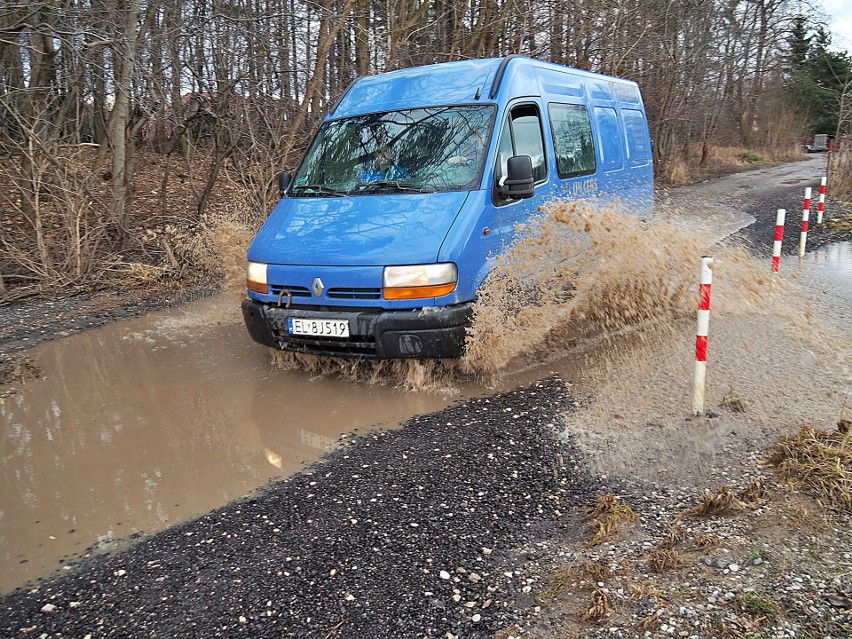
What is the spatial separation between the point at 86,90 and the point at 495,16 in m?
9.57

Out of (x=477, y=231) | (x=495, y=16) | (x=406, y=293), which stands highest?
(x=495, y=16)

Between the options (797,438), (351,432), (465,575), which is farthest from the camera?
(351,432)

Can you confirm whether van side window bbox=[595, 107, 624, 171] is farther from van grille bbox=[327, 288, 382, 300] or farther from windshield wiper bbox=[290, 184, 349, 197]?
van grille bbox=[327, 288, 382, 300]

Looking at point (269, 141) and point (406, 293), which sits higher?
point (269, 141)

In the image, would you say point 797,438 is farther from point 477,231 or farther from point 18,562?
point 18,562

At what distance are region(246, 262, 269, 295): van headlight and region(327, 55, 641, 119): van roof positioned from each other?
6.80ft

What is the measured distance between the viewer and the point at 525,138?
6445 millimetres

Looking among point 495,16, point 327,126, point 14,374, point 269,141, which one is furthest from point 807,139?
point 14,374

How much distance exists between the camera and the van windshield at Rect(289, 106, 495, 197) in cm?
582

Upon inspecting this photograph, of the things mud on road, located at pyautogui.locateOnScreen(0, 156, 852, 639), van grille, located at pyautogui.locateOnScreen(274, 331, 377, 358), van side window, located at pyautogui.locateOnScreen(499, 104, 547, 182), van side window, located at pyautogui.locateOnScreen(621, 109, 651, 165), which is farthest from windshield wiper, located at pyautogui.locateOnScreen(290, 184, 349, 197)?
van side window, located at pyautogui.locateOnScreen(621, 109, 651, 165)

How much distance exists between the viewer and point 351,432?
4875 millimetres

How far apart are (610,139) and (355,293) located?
186 inches

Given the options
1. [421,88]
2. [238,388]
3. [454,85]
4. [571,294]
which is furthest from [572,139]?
[238,388]

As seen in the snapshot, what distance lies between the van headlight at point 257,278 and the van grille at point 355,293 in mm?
703
